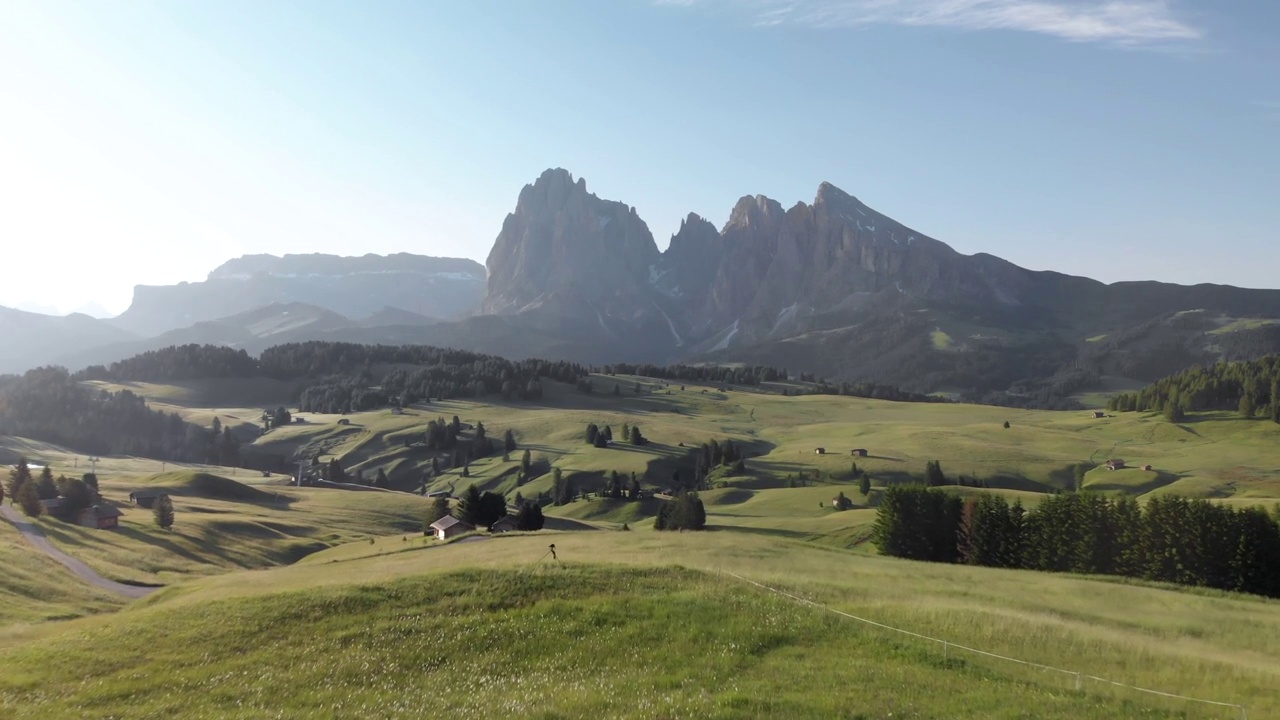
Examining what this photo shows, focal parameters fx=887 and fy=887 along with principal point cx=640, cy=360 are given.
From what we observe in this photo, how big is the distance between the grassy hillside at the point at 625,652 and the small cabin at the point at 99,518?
2517 inches

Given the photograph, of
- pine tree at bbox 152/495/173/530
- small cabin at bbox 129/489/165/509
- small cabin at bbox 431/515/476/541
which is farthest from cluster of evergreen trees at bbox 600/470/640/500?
pine tree at bbox 152/495/173/530

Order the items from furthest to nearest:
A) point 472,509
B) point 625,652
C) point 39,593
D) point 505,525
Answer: point 472,509
point 505,525
point 39,593
point 625,652

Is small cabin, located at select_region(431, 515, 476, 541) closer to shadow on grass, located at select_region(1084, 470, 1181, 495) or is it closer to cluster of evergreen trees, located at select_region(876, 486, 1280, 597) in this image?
cluster of evergreen trees, located at select_region(876, 486, 1280, 597)

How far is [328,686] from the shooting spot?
25906 millimetres

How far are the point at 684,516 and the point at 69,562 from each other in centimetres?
6439

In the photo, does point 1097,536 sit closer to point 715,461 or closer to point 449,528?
point 449,528

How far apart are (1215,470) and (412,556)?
14436 cm

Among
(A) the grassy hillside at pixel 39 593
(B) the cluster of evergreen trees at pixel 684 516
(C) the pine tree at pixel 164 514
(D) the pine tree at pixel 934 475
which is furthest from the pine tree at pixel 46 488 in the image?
(D) the pine tree at pixel 934 475

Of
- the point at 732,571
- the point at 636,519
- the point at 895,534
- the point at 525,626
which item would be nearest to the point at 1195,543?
the point at 895,534

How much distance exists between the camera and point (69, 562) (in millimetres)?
69750

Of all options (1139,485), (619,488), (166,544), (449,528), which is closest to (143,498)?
(166,544)

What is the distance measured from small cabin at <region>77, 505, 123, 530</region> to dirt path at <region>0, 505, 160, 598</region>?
5864mm

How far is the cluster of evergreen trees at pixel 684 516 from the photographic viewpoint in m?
109

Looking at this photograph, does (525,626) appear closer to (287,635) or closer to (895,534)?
(287,635)
